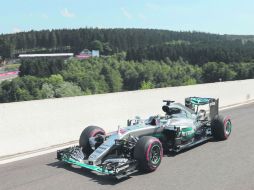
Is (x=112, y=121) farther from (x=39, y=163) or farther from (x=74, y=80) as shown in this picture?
(x=74, y=80)

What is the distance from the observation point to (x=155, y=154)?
26.5 feet

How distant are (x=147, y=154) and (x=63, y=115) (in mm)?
4203

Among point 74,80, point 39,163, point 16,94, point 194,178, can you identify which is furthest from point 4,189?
point 74,80

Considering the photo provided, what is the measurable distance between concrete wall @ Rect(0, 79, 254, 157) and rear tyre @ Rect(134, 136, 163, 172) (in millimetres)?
3667

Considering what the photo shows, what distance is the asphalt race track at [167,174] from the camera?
7.02m

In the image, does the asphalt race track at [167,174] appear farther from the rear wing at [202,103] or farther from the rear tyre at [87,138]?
the rear wing at [202,103]

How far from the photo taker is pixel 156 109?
50.5 ft

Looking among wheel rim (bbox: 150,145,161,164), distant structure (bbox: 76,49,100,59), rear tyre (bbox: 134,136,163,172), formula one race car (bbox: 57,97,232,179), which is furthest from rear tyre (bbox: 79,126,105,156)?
distant structure (bbox: 76,49,100,59)

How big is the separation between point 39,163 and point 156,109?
292 inches

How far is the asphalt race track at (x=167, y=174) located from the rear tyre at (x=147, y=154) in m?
0.16

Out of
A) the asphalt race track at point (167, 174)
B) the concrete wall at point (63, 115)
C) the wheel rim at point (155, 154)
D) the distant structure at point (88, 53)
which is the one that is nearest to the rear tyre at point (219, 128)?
the asphalt race track at point (167, 174)

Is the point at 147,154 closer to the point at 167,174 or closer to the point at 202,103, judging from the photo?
the point at 167,174

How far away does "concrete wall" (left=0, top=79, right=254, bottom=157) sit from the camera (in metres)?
9.76

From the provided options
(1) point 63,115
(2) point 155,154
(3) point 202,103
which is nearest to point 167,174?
(2) point 155,154
